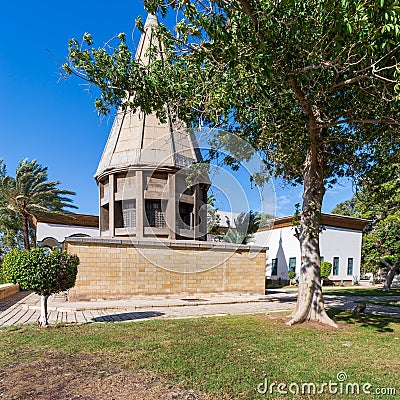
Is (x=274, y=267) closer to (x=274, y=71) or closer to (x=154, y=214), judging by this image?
(x=154, y=214)

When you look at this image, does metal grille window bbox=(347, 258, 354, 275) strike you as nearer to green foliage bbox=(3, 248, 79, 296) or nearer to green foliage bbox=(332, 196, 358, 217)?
green foliage bbox=(332, 196, 358, 217)

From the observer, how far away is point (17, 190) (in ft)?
69.4

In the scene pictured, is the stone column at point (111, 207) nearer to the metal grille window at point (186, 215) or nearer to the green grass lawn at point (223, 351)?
the metal grille window at point (186, 215)

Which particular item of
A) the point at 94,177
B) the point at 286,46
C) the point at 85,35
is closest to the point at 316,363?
the point at 286,46

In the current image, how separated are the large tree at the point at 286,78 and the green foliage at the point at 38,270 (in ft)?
12.0

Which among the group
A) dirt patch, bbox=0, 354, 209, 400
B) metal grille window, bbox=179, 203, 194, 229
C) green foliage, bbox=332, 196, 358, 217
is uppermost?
green foliage, bbox=332, 196, 358, 217

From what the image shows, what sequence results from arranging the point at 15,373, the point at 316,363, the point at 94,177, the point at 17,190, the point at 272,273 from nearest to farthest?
1. the point at 15,373
2. the point at 316,363
3. the point at 94,177
4. the point at 17,190
5. the point at 272,273

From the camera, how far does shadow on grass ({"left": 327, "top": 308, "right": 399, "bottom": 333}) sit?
9.58 meters

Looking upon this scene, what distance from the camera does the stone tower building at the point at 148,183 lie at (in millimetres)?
17306

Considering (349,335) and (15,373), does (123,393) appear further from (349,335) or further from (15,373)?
(349,335)

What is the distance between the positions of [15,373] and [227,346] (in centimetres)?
363

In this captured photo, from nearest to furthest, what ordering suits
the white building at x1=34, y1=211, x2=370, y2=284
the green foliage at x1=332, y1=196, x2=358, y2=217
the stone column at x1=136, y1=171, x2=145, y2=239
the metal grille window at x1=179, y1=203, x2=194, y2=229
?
the stone column at x1=136, y1=171, x2=145, y2=239, the metal grille window at x1=179, y1=203, x2=194, y2=229, the white building at x1=34, y1=211, x2=370, y2=284, the green foliage at x1=332, y1=196, x2=358, y2=217

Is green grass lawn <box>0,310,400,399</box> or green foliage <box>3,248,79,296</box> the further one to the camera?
green foliage <box>3,248,79,296</box>

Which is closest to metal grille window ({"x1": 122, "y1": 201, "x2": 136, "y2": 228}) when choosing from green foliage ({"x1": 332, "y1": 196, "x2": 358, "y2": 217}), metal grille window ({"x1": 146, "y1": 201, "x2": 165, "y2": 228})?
metal grille window ({"x1": 146, "y1": 201, "x2": 165, "y2": 228})
